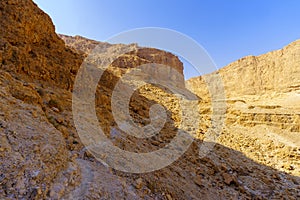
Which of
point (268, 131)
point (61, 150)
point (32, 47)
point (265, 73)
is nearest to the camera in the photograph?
point (61, 150)

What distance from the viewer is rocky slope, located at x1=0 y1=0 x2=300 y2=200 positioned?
104 inches

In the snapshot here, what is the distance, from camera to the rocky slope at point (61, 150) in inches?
104

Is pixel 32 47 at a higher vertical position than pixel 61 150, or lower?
higher

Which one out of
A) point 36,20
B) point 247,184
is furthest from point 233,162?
point 36,20

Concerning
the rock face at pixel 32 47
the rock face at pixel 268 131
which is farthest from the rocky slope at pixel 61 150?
the rock face at pixel 268 131

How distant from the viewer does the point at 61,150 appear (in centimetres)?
321

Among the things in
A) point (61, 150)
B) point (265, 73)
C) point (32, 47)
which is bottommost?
point (61, 150)

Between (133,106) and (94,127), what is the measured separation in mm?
3571

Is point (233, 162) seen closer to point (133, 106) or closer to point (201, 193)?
point (201, 193)

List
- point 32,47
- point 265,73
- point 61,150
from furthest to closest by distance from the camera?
point 265,73
point 32,47
point 61,150

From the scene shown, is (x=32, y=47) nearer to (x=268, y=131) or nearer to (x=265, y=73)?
(x=268, y=131)

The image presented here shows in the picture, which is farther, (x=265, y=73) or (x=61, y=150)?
(x=265, y=73)

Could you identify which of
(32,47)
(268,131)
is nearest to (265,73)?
(268,131)

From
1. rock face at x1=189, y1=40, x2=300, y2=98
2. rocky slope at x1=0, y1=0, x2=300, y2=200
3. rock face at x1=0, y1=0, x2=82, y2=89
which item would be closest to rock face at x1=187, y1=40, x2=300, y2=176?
rocky slope at x1=0, y1=0, x2=300, y2=200
